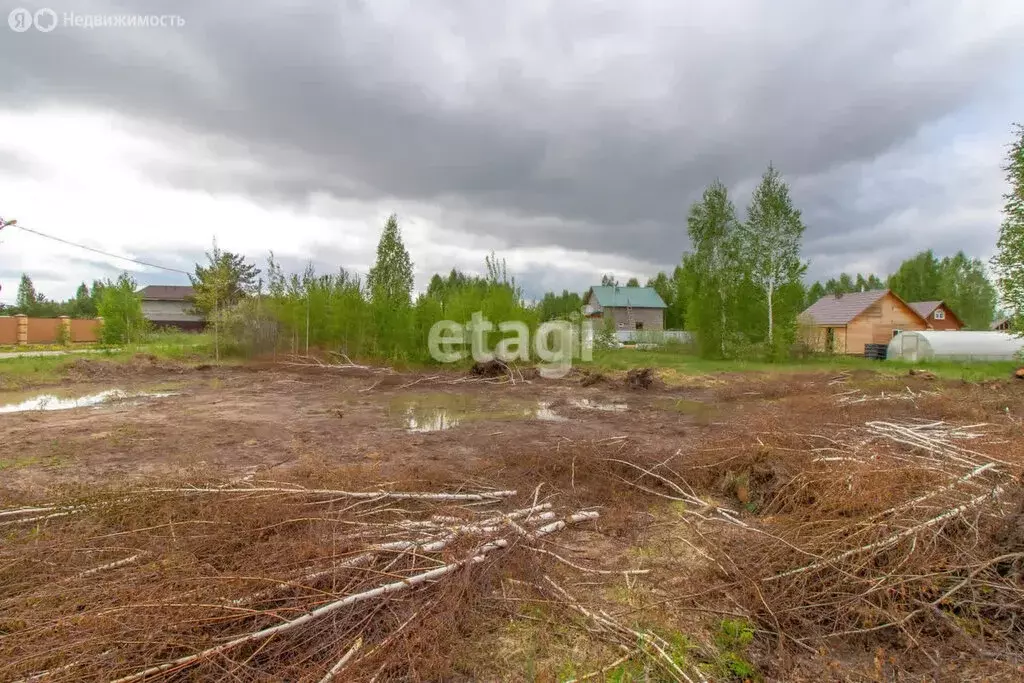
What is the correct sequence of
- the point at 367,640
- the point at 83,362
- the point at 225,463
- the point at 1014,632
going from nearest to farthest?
the point at 367,640, the point at 1014,632, the point at 225,463, the point at 83,362

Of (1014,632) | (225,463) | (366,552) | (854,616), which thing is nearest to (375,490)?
(366,552)

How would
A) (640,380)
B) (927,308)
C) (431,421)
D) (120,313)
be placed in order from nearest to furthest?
(431,421) < (640,380) < (120,313) < (927,308)

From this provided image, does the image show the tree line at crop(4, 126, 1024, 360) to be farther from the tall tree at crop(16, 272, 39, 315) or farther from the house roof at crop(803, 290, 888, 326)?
the tall tree at crop(16, 272, 39, 315)

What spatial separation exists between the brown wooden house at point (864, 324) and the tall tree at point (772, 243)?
843 centimetres

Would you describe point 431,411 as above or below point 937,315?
below

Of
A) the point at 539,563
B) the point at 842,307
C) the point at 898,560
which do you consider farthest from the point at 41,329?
the point at 842,307

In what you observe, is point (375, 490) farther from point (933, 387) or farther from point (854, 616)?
point (933, 387)

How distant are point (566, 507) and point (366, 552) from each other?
2.01 m

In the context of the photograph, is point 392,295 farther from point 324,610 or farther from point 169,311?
point 169,311

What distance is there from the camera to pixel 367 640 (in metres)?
2.55

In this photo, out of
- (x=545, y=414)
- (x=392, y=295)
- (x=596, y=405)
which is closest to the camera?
(x=545, y=414)

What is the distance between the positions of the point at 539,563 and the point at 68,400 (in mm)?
12748

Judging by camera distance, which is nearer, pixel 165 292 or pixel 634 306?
pixel 634 306

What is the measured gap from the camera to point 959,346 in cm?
2303
